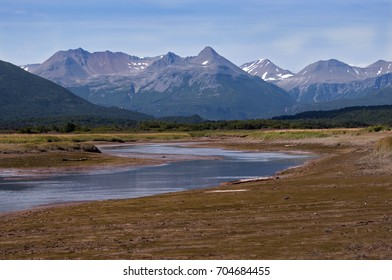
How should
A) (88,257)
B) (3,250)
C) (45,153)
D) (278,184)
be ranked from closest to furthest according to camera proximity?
(88,257), (3,250), (278,184), (45,153)

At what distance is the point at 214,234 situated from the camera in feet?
73.7

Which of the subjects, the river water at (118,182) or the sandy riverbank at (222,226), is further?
the river water at (118,182)

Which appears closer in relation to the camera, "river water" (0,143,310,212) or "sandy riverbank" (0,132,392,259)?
"sandy riverbank" (0,132,392,259)

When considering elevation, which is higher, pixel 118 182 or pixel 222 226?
pixel 222 226

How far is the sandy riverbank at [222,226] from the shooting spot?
1959cm

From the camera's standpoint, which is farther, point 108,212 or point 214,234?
point 108,212

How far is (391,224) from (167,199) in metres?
15.1

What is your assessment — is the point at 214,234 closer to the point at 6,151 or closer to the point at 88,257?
the point at 88,257

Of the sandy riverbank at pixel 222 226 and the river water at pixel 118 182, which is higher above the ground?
the sandy riverbank at pixel 222 226

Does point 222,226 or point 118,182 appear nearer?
point 222,226

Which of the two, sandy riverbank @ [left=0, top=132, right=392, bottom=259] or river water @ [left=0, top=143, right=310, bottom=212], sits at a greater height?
sandy riverbank @ [left=0, top=132, right=392, bottom=259]

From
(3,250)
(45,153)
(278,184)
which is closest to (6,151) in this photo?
(45,153)

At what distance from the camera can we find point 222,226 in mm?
24188

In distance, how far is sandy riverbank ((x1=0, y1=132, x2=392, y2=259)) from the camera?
1959 cm
